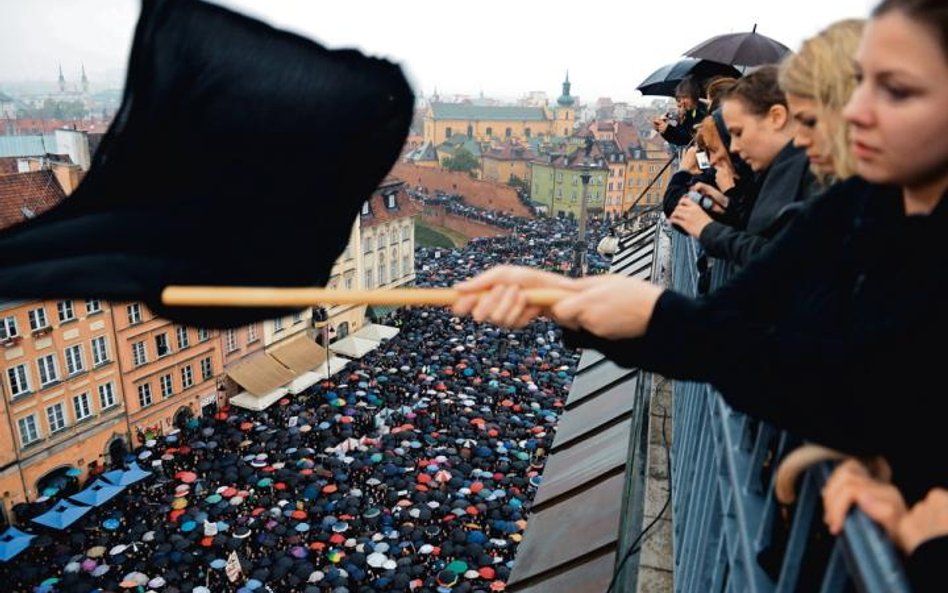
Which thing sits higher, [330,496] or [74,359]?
[74,359]

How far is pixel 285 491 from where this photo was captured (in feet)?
60.0

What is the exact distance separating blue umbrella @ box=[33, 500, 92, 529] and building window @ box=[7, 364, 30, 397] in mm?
4030

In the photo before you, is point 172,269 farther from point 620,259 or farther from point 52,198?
point 52,198

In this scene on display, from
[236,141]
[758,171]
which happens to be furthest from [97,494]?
[758,171]

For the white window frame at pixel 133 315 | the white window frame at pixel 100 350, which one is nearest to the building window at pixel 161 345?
the white window frame at pixel 133 315

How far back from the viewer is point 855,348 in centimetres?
137

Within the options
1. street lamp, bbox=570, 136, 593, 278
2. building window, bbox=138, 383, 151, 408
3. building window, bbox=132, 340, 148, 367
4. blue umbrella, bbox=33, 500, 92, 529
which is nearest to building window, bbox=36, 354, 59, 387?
building window, bbox=132, 340, 148, 367

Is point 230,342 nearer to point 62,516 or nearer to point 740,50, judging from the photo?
point 62,516

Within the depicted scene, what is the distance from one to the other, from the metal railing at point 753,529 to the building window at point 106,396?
2250 centimetres

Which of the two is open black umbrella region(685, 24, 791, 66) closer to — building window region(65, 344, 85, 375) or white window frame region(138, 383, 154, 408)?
building window region(65, 344, 85, 375)

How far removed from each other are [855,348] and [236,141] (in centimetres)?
209

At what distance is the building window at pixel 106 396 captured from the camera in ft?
72.3

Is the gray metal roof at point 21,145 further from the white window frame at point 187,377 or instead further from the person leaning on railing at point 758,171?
the person leaning on railing at point 758,171

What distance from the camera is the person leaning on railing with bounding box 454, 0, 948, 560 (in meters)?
1.33
